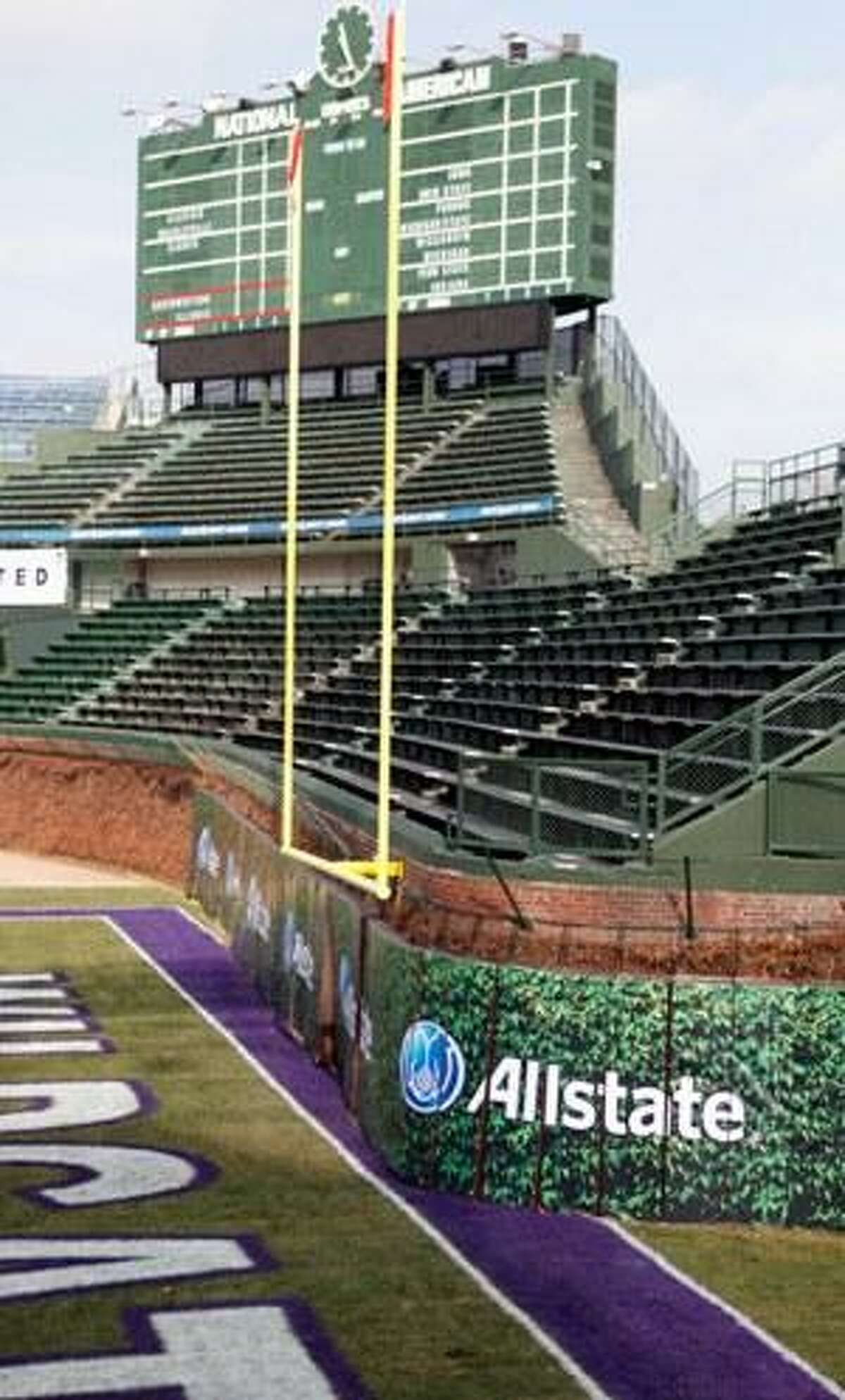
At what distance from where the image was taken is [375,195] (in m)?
45.4

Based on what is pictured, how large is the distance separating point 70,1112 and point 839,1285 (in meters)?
6.70

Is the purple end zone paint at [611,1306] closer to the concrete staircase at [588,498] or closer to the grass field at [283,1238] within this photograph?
the grass field at [283,1238]

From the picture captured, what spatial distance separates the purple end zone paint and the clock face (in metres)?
35.6

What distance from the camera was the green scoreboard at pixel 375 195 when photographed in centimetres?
4194

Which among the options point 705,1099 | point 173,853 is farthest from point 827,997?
point 173,853

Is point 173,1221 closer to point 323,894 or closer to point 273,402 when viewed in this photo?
point 323,894

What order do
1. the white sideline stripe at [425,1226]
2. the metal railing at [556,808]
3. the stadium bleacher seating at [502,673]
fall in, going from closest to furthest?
the white sideline stripe at [425,1226]
the metal railing at [556,808]
the stadium bleacher seating at [502,673]

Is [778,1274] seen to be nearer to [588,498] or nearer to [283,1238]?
[283,1238]

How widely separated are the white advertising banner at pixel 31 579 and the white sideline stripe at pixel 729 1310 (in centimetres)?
3875

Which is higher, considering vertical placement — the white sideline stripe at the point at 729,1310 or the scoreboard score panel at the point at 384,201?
the scoreboard score panel at the point at 384,201

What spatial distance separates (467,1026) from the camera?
40.3 feet

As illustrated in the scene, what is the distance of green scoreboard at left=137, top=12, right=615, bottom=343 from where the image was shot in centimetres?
4194

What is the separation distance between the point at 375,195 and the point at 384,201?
0.83 feet

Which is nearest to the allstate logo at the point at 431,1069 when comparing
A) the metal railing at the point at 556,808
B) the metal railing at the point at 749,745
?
the metal railing at the point at 556,808
